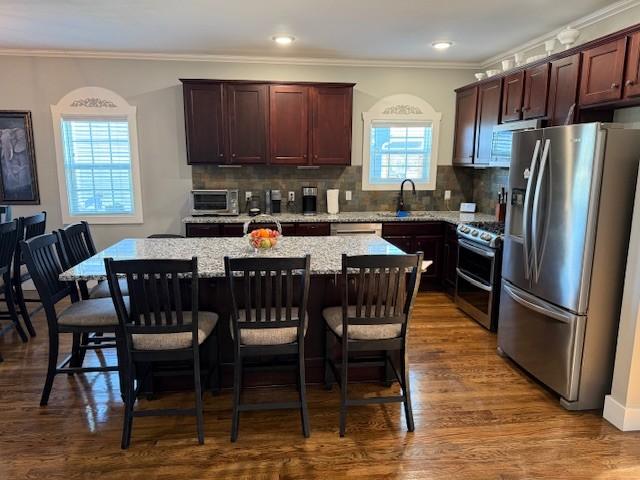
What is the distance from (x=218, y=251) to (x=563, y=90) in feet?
9.69

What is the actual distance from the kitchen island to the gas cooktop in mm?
1121

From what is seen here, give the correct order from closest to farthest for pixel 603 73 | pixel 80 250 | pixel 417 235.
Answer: pixel 603 73
pixel 80 250
pixel 417 235

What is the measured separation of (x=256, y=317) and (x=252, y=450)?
2.33 feet

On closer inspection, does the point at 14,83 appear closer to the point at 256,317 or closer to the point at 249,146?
the point at 249,146

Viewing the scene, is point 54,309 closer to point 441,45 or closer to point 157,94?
point 157,94

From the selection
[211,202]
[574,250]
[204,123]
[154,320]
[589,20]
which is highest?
[589,20]

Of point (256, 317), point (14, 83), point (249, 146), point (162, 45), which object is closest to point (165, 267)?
point (256, 317)

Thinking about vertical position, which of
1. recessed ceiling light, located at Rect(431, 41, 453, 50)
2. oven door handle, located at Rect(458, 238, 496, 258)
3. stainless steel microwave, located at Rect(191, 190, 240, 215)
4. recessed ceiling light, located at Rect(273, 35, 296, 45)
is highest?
recessed ceiling light, located at Rect(431, 41, 453, 50)

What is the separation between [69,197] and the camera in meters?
4.91

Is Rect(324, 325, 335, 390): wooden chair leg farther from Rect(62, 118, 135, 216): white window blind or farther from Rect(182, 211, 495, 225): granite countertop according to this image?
Rect(62, 118, 135, 216): white window blind

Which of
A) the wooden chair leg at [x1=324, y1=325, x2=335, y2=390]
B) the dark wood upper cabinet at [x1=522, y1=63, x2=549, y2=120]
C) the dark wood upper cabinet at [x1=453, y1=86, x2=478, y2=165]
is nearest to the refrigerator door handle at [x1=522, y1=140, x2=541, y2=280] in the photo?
the dark wood upper cabinet at [x1=522, y1=63, x2=549, y2=120]

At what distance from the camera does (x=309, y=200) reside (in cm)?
505

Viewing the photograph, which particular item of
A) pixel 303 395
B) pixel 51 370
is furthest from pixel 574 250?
pixel 51 370

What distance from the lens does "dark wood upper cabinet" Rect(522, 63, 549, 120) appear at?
358 cm
